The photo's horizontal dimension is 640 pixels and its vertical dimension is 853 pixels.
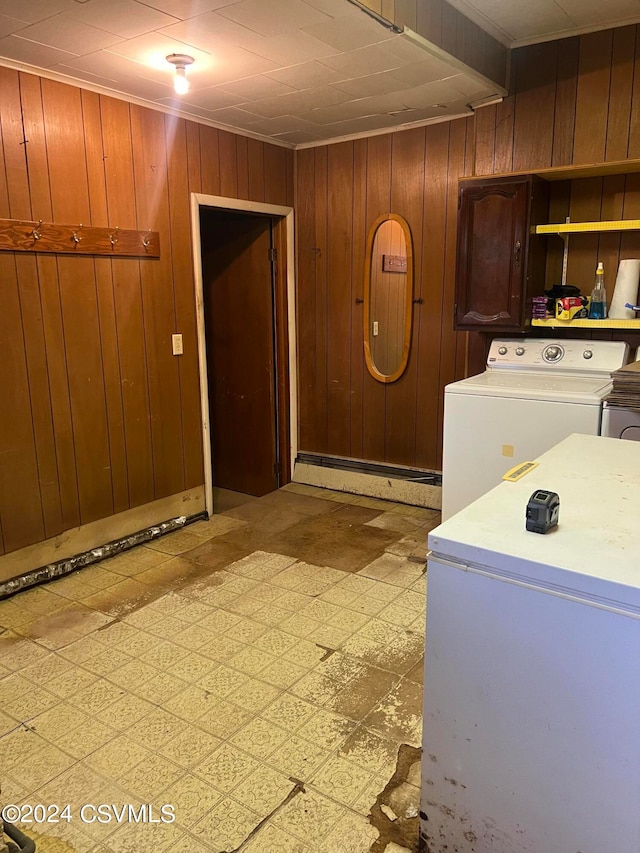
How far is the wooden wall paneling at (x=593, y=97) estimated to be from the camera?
3.03m

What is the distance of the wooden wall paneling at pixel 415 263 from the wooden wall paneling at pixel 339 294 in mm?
343

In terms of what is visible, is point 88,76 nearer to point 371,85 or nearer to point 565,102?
point 371,85

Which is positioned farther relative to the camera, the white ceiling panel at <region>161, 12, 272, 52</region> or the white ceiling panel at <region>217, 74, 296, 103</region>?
the white ceiling panel at <region>217, 74, 296, 103</region>

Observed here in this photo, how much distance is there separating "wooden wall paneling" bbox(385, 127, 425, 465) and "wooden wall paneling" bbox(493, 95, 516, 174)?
56cm

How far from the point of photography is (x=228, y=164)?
3.90m

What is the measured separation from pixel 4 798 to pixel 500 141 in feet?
11.9

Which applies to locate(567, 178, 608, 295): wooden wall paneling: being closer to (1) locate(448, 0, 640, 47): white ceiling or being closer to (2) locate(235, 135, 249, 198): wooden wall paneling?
(1) locate(448, 0, 640, 47): white ceiling

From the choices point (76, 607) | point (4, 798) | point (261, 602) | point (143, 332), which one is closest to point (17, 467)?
point (76, 607)

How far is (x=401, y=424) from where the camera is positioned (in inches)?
165

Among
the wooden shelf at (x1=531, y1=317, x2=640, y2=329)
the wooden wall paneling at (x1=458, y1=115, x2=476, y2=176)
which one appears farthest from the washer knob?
the wooden wall paneling at (x1=458, y1=115, x2=476, y2=176)

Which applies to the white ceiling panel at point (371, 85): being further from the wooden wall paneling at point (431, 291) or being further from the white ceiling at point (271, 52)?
the wooden wall paneling at point (431, 291)

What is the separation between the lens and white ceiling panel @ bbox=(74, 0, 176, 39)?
219 cm

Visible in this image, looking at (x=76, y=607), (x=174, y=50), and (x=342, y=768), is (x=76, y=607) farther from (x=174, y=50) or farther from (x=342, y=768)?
(x=174, y=50)

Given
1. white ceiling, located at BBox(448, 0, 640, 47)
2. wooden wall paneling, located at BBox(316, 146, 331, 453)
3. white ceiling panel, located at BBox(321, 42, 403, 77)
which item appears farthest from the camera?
wooden wall paneling, located at BBox(316, 146, 331, 453)
